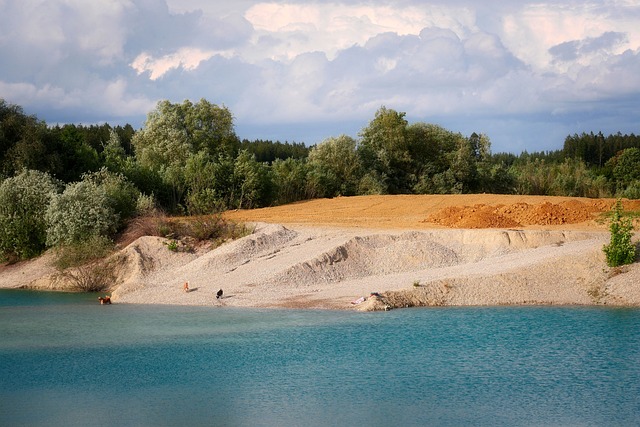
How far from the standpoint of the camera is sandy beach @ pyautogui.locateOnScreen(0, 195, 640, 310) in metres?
27.7

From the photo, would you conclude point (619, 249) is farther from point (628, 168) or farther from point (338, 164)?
point (628, 168)

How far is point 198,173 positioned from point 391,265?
18.4 meters

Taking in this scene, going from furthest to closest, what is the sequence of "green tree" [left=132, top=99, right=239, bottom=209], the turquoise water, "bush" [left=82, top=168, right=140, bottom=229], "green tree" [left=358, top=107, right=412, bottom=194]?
1. "green tree" [left=358, top=107, right=412, bottom=194]
2. "green tree" [left=132, top=99, right=239, bottom=209]
3. "bush" [left=82, top=168, right=140, bottom=229]
4. the turquoise water

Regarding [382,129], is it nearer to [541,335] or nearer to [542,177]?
[542,177]

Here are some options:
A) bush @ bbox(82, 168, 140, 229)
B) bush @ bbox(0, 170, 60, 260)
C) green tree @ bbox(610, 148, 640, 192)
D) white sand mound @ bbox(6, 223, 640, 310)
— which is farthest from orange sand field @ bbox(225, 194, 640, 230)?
green tree @ bbox(610, 148, 640, 192)

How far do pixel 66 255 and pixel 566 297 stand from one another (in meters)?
21.3

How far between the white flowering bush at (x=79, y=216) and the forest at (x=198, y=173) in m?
0.05

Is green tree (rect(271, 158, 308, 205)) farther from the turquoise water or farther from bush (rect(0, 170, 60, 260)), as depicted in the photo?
the turquoise water

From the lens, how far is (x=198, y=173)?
46.4m

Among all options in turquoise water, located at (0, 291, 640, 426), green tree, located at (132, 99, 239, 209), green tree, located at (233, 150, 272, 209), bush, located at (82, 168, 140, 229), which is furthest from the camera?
A: green tree, located at (132, 99, 239, 209)

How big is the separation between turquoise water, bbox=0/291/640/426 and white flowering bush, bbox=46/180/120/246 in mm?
10096

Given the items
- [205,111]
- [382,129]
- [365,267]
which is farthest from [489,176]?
[365,267]

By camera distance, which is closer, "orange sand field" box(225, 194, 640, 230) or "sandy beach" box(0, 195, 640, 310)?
"sandy beach" box(0, 195, 640, 310)

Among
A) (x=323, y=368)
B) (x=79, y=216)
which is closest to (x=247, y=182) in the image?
(x=79, y=216)
